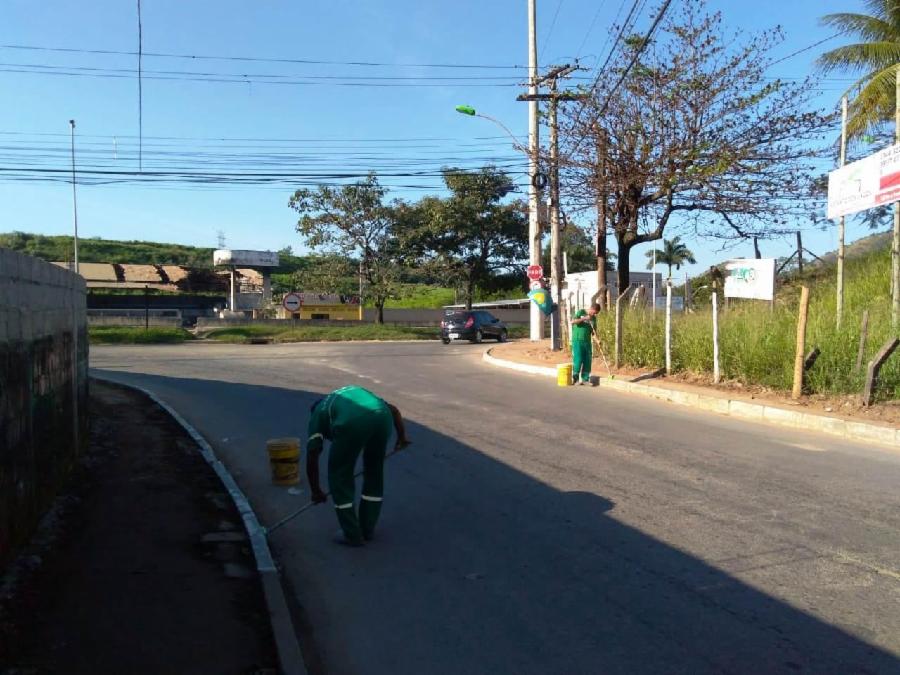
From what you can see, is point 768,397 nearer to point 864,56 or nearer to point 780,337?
point 780,337

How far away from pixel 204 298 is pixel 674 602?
2660 inches

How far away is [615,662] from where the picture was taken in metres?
3.76

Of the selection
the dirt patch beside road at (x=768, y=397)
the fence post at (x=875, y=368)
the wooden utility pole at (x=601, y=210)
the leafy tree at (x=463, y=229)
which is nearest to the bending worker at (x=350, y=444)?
the dirt patch beside road at (x=768, y=397)

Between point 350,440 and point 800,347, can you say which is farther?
point 800,347

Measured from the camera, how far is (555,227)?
2092 cm

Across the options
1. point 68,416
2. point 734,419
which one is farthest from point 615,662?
point 734,419

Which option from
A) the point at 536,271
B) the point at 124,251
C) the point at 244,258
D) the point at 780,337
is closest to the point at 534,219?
the point at 536,271

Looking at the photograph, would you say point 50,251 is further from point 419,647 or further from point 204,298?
point 419,647

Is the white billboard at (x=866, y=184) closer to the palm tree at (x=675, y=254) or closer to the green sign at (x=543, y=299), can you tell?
the green sign at (x=543, y=299)

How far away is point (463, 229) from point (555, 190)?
22.5m

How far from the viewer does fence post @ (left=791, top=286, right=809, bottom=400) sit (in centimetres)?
1117

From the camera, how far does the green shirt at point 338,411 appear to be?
533 centimetres

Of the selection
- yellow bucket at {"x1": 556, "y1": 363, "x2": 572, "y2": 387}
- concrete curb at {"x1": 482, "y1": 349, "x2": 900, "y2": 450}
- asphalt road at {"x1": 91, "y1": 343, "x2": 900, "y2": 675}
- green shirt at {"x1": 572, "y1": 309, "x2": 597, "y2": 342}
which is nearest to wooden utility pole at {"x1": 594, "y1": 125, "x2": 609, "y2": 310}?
green shirt at {"x1": 572, "y1": 309, "x2": 597, "y2": 342}

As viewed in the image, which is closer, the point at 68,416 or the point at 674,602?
the point at 674,602
